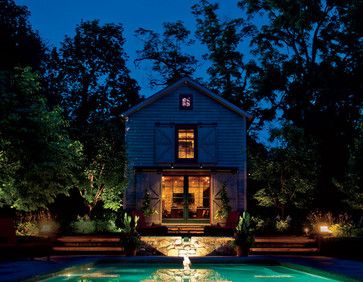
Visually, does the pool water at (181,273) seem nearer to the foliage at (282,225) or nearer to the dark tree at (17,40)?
the foliage at (282,225)

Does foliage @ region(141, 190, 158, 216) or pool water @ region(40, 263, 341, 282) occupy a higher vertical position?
foliage @ region(141, 190, 158, 216)

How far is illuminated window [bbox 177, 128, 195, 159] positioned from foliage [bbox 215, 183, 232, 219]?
2.26 meters

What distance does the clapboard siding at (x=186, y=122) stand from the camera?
2166 centimetres

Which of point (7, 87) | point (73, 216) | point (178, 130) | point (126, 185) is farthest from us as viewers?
point (73, 216)

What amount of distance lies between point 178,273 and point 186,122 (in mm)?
10309

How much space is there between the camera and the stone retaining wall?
16516 millimetres

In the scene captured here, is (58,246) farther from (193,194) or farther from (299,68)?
(299,68)

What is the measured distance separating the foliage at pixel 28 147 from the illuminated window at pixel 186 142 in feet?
21.8

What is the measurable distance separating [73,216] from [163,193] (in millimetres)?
4786

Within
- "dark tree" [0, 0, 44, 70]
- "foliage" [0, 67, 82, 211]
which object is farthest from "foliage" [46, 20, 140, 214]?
"foliage" [0, 67, 82, 211]

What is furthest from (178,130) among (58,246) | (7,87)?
(7,87)

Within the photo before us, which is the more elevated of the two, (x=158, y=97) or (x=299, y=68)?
(x=299, y=68)

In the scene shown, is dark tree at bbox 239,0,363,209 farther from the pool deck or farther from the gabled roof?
the pool deck

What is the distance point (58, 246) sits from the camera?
1633 cm
